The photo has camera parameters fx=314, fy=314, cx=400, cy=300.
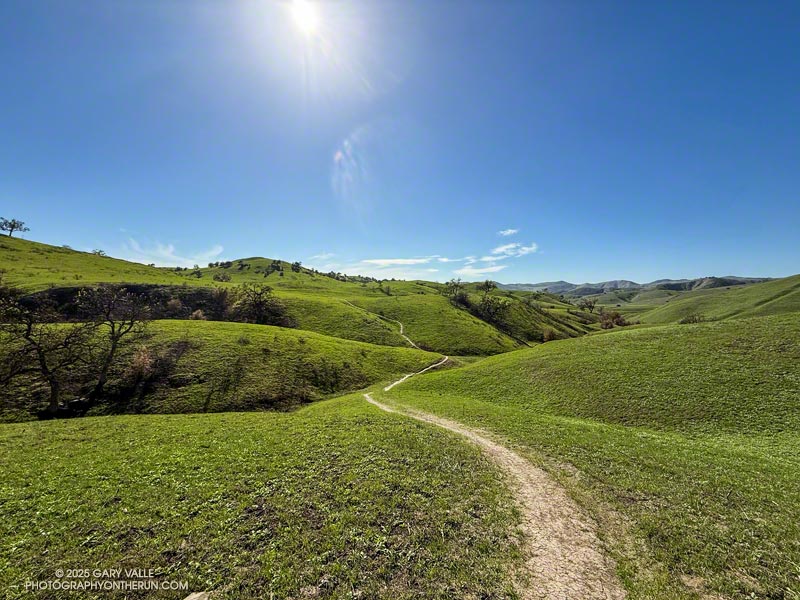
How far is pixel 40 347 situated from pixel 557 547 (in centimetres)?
5535

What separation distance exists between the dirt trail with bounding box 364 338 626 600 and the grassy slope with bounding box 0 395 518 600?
37.3 inches

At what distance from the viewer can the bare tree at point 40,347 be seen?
3650cm

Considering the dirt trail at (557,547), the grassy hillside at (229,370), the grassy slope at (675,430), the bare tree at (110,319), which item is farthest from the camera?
the bare tree at (110,319)

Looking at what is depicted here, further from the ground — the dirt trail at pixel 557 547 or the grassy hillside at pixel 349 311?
the grassy hillside at pixel 349 311

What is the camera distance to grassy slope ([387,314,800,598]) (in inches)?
467

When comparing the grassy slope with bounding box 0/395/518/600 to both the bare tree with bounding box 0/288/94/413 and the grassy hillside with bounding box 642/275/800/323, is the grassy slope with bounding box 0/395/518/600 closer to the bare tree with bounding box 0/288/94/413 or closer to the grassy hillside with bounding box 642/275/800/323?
the bare tree with bounding box 0/288/94/413

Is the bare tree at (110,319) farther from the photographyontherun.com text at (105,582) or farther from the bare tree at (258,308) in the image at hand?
the bare tree at (258,308)

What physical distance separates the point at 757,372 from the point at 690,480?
25491mm

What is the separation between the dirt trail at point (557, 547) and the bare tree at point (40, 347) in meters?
50.9

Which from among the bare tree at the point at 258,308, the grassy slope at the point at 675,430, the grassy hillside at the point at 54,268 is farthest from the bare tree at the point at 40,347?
the grassy hillside at the point at 54,268

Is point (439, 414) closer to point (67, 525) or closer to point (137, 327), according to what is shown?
point (67, 525)

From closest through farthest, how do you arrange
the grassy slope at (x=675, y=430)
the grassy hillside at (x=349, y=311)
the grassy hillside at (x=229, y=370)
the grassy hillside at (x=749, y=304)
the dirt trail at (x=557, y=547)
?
the dirt trail at (x=557, y=547), the grassy slope at (x=675, y=430), the grassy hillside at (x=229, y=370), the grassy hillside at (x=349, y=311), the grassy hillside at (x=749, y=304)

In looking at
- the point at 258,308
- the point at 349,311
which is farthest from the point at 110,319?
the point at 349,311

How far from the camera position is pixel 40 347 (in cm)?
3753
